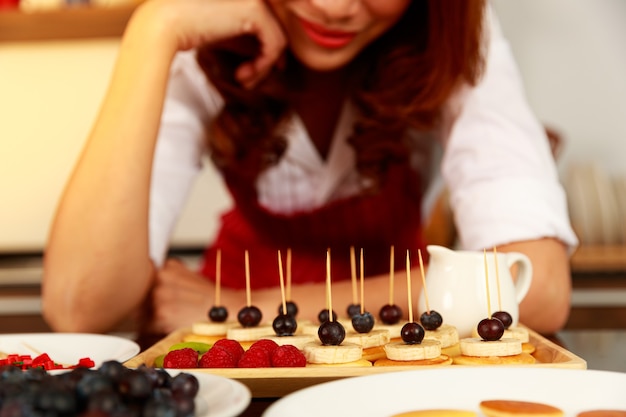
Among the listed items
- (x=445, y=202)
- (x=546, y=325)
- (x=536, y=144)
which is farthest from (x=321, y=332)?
(x=445, y=202)

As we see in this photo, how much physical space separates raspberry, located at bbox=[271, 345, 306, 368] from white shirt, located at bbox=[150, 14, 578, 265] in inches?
23.0

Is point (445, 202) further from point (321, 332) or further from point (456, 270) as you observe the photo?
point (321, 332)

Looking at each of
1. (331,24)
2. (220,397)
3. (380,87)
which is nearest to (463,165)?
(380,87)

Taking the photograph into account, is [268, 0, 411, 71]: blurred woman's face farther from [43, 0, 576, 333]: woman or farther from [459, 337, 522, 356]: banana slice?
[459, 337, 522, 356]: banana slice

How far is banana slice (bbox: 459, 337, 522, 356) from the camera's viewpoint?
0.76 metres

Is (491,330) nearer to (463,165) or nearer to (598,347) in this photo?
(598,347)

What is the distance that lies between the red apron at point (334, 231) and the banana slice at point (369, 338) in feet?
2.48

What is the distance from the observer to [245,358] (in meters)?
0.70

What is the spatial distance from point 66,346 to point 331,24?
0.66 m

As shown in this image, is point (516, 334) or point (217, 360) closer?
point (217, 360)

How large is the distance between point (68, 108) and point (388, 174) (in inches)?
72.3

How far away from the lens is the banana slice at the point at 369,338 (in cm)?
79

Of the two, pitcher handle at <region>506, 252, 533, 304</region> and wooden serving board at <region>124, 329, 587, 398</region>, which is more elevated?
pitcher handle at <region>506, 252, 533, 304</region>

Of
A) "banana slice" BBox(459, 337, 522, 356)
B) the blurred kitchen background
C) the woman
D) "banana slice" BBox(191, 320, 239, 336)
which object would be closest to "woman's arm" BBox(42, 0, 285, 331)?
the woman
